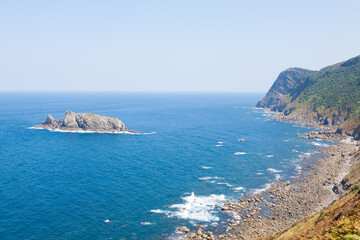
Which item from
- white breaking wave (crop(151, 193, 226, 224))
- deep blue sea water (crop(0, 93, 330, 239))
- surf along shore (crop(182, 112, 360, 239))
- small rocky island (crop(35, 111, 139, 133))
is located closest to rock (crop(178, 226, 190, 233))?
surf along shore (crop(182, 112, 360, 239))

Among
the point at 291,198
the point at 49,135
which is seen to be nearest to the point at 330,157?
the point at 291,198

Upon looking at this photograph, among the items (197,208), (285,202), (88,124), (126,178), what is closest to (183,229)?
(197,208)

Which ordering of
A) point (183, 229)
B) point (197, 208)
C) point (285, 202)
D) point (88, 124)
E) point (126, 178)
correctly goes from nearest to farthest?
point (183, 229) → point (197, 208) → point (285, 202) → point (126, 178) → point (88, 124)

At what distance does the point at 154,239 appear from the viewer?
171 ft

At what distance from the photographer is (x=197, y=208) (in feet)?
213

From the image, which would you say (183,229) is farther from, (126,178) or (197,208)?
(126,178)

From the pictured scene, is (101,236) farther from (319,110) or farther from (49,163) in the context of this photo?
(319,110)

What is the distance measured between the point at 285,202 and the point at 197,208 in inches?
983

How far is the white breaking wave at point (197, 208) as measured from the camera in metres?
61.1

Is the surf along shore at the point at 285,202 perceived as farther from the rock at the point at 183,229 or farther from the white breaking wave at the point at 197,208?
Answer: the white breaking wave at the point at 197,208

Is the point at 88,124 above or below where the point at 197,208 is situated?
above

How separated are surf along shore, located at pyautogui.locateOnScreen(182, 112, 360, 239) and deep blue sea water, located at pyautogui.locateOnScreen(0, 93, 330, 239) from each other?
3.97 m

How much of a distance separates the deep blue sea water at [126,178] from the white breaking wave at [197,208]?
0.25 metres

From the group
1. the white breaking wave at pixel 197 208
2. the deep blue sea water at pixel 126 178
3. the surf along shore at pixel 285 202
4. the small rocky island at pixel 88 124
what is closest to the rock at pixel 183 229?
the surf along shore at pixel 285 202
